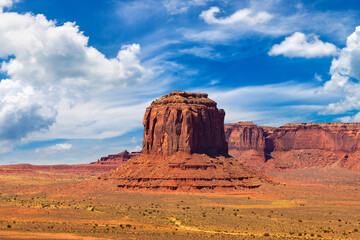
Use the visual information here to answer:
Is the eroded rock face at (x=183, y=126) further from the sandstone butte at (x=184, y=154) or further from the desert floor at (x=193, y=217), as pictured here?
the desert floor at (x=193, y=217)

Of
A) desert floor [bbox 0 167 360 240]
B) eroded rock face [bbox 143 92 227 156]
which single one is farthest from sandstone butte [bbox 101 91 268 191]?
desert floor [bbox 0 167 360 240]

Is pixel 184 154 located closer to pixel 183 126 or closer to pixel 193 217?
pixel 183 126

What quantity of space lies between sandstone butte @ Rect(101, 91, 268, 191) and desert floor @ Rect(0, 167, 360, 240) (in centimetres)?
533

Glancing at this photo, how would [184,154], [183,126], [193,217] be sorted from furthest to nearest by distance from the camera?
[183,126], [184,154], [193,217]

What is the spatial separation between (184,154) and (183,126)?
7607 mm

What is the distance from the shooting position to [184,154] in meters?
113

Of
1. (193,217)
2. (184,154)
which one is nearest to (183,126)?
(184,154)

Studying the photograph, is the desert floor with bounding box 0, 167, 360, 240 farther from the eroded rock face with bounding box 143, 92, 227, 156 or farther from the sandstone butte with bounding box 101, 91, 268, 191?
the eroded rock face with bounding box 143, 92, 227, 156


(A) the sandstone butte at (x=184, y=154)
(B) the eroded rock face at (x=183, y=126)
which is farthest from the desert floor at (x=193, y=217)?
(B) the eroded rock face at (x=183, y=126)

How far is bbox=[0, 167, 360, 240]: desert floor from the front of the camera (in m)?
49.5

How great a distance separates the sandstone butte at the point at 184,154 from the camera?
105875 mm

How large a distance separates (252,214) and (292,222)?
379 inches

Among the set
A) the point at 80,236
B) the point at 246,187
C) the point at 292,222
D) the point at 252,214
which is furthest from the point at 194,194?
the point at 80,236

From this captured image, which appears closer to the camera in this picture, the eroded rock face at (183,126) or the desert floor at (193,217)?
the desert floor at (193,217)
